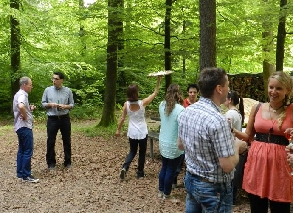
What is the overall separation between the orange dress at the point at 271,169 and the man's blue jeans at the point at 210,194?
0.65 m

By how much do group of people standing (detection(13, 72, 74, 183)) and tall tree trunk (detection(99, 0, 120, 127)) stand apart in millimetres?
4434

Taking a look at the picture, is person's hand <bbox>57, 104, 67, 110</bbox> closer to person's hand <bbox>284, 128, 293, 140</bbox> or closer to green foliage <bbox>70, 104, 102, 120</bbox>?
person's hand <bbox>284, 128, 293, 140</bbox>

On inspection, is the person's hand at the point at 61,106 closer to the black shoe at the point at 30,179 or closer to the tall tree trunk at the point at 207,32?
the black shoe at the point at 30,179

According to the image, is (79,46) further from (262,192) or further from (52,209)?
(262,192)

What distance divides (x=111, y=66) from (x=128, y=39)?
1.17 metres

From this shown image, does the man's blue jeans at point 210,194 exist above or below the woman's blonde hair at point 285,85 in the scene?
below

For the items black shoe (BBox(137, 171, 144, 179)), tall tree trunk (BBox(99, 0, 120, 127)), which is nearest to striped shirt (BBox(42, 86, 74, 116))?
black shoe (BBox(137, 171, 144, 179))

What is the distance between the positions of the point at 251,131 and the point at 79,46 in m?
14.8

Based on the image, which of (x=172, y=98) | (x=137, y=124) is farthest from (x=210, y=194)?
(x=137, y=124)

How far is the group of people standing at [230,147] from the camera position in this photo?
99.7 inches

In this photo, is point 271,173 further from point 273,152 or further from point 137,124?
point 137,124

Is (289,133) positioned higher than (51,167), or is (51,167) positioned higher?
(289,133)

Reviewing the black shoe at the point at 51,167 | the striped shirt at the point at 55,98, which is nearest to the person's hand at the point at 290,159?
the striped shirt at the point at 55,98

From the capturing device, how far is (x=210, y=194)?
8.61ft
